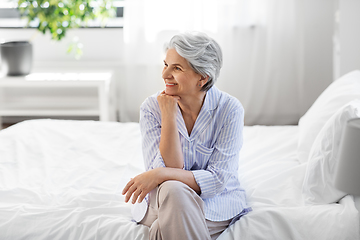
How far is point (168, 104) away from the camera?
1456 millimetres

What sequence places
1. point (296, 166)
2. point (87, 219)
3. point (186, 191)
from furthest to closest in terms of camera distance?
point (296, 166), point (87, 219), point (186, 191)

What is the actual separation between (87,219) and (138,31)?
2.48m

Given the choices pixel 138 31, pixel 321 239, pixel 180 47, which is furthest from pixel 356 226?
pixel 138 31

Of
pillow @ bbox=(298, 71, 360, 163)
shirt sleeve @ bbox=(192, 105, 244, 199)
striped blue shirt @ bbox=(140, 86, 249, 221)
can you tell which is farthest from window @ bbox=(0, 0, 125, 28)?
shirt sleeve @ bbox=(192, 105, 244, 199)

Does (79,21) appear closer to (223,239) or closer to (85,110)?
(85,110)

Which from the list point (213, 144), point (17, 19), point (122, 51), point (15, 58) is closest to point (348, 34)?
point (213, 144)

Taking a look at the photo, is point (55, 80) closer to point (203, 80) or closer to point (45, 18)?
point (45, 18)

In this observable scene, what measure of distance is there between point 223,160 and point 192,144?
0.13 meters

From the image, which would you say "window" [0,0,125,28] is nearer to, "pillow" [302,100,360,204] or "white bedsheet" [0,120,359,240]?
"white bedsheet" [0,120,359,240]

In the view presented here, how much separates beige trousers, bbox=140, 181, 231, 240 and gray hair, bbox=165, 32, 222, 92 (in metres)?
0.40

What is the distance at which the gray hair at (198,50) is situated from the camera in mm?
1375

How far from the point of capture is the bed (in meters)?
1.29

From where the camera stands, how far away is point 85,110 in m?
3.39

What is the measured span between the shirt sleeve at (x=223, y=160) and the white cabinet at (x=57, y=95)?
1.93 metres
